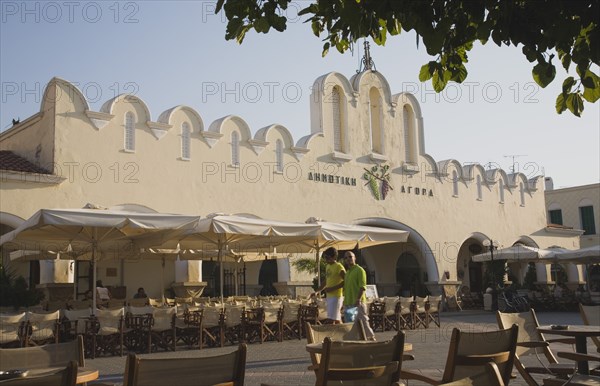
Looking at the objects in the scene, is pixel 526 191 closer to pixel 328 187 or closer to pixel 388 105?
pixel 388 105

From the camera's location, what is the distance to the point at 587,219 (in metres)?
37.3

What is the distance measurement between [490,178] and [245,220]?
16.7 metres

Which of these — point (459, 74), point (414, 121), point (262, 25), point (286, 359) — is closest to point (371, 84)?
point (414, 121)

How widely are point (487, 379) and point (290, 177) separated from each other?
54.7 feet

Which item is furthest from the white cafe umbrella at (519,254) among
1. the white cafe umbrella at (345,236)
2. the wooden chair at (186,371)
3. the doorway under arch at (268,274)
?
the wooden chair at (186,371)

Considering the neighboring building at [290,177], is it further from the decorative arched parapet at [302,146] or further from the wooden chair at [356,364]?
the wooden chair at [356,364]

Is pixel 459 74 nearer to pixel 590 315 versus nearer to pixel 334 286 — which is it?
pixel 590 315

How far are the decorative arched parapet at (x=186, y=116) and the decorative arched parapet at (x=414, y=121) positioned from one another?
28.2 ft

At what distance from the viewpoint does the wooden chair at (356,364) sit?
4500 millimetres

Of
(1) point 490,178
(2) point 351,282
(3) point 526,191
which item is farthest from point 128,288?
(3) point 526,191

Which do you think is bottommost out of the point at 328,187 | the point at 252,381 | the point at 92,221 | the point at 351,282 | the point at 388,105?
the point at 252,381

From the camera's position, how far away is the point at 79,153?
1591 centimetres

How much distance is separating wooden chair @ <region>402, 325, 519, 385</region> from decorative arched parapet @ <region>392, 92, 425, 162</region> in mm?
18950

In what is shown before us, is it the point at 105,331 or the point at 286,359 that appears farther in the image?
the point at 105,331
